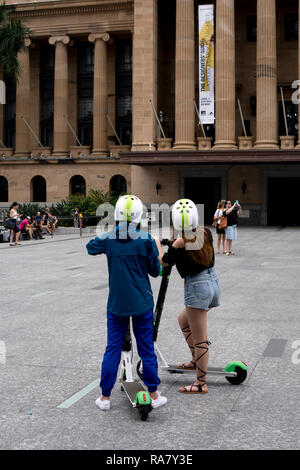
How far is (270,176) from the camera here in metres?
44.4

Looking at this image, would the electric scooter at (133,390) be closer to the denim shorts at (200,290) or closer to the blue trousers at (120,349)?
the blue trousers at (120,349)

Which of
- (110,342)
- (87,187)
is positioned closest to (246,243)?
(110,342)

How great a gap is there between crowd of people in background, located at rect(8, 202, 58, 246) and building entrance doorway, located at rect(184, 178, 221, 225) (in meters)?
14.1

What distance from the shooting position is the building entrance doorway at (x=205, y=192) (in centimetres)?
4634

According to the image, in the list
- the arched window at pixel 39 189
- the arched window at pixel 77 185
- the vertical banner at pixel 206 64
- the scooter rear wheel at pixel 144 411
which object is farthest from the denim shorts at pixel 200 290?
the arched window at pixel 39 189

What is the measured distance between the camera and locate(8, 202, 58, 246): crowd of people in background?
2628 centimetres

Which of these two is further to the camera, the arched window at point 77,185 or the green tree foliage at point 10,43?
the arched window at point 77,185

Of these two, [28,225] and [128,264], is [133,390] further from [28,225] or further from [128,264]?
[28,225]

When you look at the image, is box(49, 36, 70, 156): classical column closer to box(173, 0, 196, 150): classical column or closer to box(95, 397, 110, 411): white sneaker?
box(173, 0, 196, 150): classical column

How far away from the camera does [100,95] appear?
49656 mm

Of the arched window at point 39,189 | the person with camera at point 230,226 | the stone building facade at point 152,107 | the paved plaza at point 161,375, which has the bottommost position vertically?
the paved plaza at point 161,375

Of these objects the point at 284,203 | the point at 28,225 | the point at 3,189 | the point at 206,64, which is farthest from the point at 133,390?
the point at 3,189

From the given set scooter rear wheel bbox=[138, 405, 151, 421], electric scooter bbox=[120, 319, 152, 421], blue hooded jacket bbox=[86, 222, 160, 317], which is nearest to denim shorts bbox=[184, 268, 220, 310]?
blue hooded jacket bbox=[86, 222, 160, 317]

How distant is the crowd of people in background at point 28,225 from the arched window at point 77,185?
15541mm
